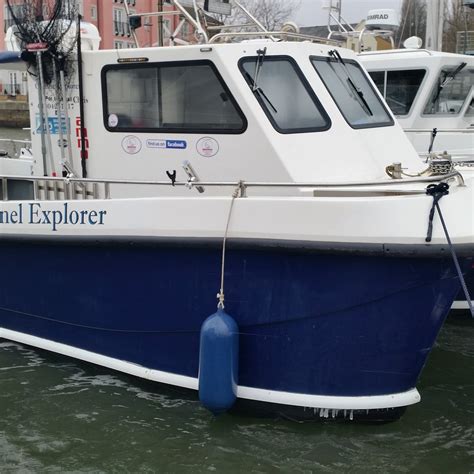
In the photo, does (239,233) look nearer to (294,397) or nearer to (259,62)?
(294,397)

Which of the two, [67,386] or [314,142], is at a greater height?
[314,142]

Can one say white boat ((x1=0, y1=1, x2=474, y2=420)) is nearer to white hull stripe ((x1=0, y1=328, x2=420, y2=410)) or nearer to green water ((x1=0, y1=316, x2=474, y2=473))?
white hull stripe ((x1=0, y1=328, x2=420, y2=410))

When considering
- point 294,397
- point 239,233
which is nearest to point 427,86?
point 239,233

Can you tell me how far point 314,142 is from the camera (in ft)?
15.5

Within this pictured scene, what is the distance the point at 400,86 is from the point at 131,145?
5191mm

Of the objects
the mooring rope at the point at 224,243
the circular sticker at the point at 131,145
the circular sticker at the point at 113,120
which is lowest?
the mooring rope at the point at 224,243

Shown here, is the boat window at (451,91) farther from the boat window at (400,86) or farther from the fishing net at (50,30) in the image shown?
the fishing net at (50,30)

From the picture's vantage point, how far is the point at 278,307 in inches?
167

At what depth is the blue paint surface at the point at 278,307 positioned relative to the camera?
4066mm

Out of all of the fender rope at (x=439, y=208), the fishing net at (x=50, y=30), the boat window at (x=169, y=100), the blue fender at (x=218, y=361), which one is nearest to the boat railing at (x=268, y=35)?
the boat window at (x=169, y=100)

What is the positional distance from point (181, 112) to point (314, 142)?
935 millimetres

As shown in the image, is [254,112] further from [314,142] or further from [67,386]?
[67,386]

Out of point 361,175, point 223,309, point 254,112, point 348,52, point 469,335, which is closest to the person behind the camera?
point 223,309

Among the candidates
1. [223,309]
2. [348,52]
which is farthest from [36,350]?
[348,52]
